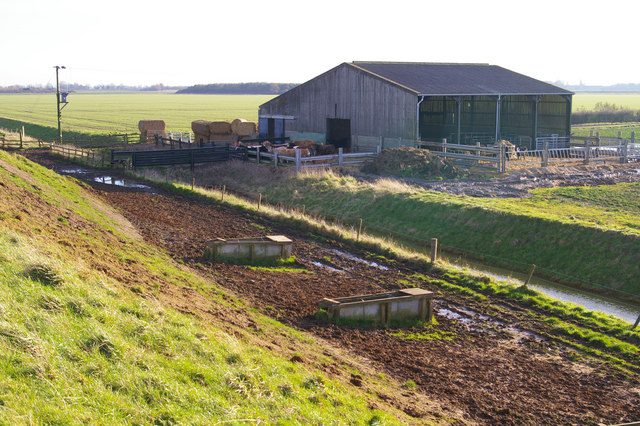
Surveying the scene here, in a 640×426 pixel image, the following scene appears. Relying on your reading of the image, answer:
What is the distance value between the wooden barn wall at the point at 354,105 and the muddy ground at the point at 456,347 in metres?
20.1

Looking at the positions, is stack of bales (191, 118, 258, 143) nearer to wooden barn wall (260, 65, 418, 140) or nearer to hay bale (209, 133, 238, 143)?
hay bale (209, 133, 238, 143)

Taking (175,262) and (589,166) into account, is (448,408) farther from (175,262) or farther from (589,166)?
(589,166)

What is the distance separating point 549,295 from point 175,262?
1061 cm

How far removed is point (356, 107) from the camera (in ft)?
159

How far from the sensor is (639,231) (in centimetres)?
2639

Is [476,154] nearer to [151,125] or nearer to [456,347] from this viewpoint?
[151,125]

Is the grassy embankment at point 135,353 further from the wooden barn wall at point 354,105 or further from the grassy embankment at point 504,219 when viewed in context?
the wooden barn wall at point 354,105

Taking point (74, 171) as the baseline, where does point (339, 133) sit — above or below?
above

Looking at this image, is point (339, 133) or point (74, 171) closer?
point (74, 171)

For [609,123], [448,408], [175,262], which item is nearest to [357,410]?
[448,408]

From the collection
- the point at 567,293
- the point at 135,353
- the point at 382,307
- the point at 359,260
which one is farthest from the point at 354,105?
the point at 135,353

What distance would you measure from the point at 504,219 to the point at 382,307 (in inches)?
481

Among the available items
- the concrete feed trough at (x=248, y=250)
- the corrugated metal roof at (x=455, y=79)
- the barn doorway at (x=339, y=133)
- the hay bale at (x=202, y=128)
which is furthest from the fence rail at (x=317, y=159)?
the concrete feed trough at (x=248, y=250)

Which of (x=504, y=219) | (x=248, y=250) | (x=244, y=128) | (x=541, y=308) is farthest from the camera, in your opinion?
(x=244, y=128)
